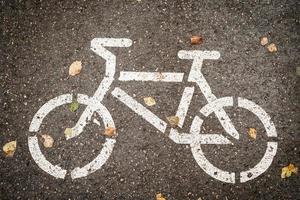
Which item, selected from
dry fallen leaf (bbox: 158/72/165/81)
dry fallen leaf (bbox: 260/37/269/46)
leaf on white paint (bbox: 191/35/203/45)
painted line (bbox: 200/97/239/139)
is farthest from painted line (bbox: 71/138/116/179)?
dry fallen leaf (bbox: 260/37/269/46)

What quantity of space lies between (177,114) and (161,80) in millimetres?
493

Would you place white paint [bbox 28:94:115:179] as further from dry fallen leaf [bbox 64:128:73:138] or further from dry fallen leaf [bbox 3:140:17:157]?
dry fallen leaf [bbox 64:128:73:138]

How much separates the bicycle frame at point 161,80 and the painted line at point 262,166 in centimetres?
Answer: 42

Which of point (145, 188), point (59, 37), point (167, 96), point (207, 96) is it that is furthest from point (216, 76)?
point (59, 37)

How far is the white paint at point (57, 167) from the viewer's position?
13.7ft

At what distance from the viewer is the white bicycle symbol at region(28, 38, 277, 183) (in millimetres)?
4184

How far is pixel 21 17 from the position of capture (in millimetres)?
4637

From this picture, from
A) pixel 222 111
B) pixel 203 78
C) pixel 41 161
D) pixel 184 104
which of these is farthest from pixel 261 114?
pixel 41 161

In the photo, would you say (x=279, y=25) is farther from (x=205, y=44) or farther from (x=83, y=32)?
(x=83, y=32)

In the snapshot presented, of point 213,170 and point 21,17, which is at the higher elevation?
point 21,17

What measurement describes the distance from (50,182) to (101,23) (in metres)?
2.18

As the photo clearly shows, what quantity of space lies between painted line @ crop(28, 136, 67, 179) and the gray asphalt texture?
5cm

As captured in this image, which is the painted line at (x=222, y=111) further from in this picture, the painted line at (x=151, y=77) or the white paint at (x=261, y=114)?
the painted line at (x=151, y=77)

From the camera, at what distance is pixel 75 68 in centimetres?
446
